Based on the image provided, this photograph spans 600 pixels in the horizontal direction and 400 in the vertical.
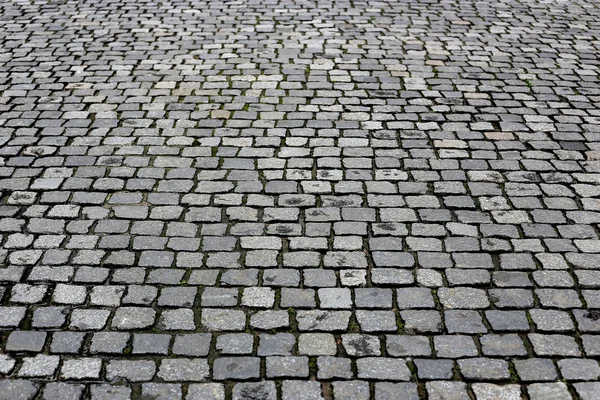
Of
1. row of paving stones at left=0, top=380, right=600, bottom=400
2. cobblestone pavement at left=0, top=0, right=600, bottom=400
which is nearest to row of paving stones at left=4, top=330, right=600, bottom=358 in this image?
cobblestone pavement at left=0, top=0, right=600, bottom=400

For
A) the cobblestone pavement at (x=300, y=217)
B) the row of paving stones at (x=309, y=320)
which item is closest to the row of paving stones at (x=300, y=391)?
the cobblestone pavement at (x=300, y=217)

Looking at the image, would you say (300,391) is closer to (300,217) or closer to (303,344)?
(303,344)

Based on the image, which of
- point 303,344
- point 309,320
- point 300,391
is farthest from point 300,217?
point 300,391

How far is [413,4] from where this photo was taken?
34.4 feet

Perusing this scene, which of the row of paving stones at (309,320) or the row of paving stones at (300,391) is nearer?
the row of paving stones at (300,391)

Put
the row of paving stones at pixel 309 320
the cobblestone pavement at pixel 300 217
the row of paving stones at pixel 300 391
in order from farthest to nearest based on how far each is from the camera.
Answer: the row of paving stones at pixel 309 320 → the cobblestone pavement at pixel 300 217 → the row of paving stones at pixel 300 391

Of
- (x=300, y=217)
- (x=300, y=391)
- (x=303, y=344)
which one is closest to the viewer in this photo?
(x=300, y=391)

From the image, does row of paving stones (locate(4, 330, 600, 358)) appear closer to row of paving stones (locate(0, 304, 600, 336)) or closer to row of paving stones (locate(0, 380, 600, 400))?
row of paving stones (locate(0, 304, 600, 336))

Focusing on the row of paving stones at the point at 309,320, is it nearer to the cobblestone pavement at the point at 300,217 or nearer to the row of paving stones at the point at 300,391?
the cobblestone pavement at the point at 300,217

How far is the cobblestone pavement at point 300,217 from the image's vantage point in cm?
365

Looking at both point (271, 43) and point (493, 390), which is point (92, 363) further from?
point (271, 43)

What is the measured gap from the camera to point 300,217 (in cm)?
497

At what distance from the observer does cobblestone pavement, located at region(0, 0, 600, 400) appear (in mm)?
3646

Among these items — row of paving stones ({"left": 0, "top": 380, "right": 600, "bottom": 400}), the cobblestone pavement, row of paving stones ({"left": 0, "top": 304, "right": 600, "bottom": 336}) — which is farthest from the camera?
row of paving stones ({"left": 0, "top": 304, "right": 600, "bottom": 336})
